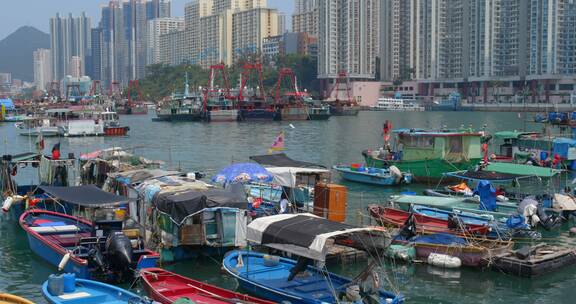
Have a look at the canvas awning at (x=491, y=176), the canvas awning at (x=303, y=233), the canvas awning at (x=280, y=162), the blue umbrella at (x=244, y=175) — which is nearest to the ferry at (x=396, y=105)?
the canvas awning at (x=491, y=176)

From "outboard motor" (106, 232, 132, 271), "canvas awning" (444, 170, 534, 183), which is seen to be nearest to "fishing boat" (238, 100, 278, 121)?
"canvas awning" (444, 170, 534, 183)

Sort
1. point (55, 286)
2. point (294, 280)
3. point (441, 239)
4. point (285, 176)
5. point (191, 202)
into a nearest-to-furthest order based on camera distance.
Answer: point (55, 286) → point (294, 280) → point (191, 202) → point (441, 239) → point (285, 176)

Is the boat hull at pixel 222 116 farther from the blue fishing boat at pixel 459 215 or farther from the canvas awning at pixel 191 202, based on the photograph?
the canvas awning at pixel 191 202

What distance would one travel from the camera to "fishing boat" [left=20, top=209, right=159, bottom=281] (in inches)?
599

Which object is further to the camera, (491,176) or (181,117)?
(181,117)

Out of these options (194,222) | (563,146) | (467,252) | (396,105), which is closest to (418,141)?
A: (563,146)

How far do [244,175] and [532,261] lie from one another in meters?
8.75

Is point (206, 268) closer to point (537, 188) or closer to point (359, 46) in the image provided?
point (537, 188)

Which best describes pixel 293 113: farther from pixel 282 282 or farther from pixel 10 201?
pixel 282 282

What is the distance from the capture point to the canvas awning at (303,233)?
13219mm

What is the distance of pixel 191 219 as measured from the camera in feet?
54.9

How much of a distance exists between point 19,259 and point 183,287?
22.1 feet

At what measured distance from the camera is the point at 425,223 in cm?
2034

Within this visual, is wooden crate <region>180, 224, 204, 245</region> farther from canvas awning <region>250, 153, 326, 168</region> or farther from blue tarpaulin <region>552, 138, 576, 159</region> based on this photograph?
Result: blue tarpaulin <region>552, 138, 576, 159</region>
